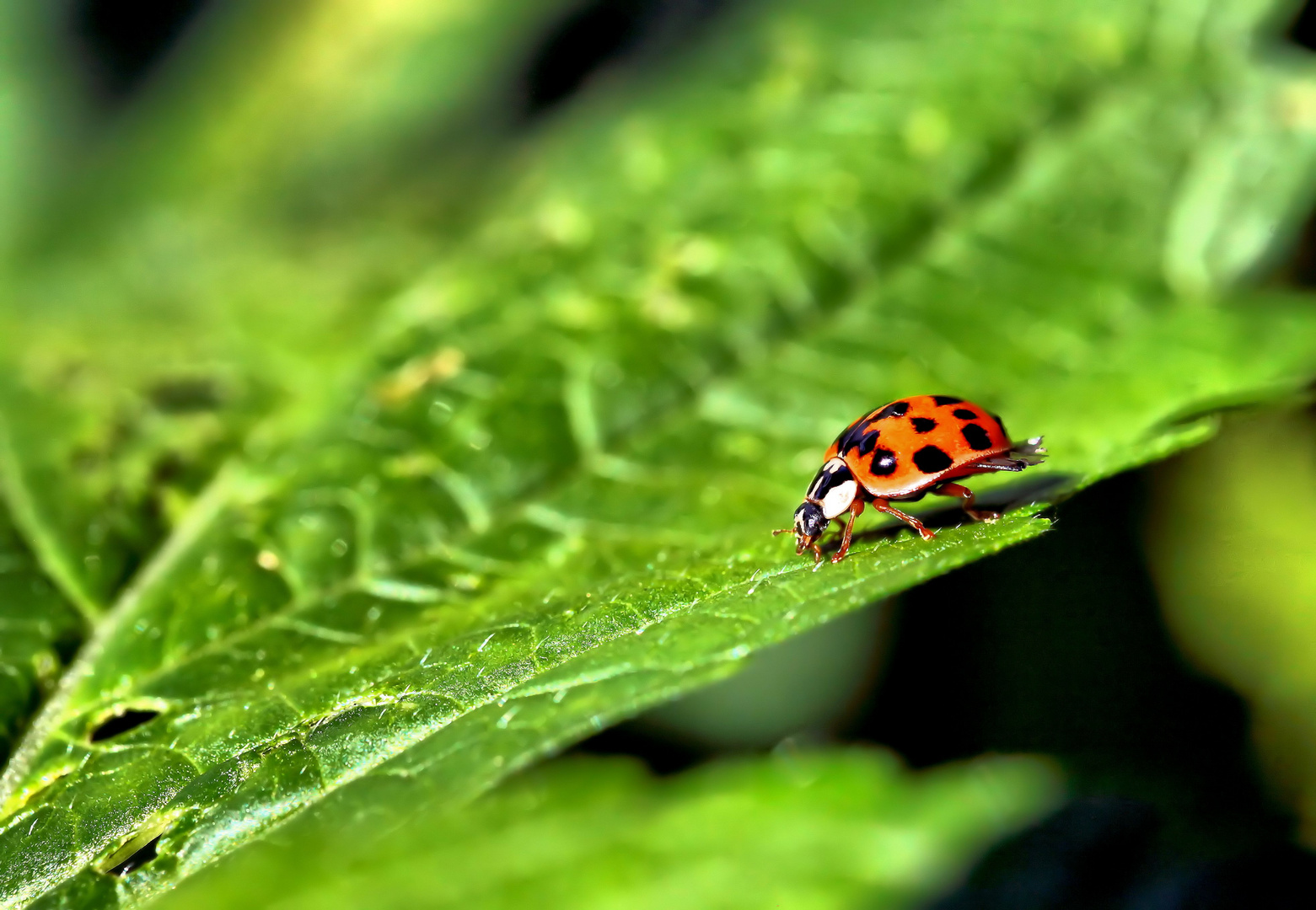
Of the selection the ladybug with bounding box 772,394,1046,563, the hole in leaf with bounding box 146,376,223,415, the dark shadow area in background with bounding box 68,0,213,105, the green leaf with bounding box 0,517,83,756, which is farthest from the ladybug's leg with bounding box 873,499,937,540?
the dark shadow area in background with bounding box 68,0,213,105

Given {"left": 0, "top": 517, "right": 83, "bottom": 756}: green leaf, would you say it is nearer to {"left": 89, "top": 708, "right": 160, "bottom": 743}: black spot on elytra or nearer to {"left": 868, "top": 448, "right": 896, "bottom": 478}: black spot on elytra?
{"left": 89, "top": 708, "right": 160, "bottom": 743}: black spot on elytra

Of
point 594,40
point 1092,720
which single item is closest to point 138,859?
point 1092,720

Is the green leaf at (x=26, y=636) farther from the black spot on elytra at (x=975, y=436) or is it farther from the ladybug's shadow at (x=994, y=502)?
the black spot on elytra at (x=975, y=436)

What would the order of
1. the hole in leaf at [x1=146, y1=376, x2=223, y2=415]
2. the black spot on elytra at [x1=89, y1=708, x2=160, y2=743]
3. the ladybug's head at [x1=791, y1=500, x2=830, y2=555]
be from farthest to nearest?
the hole in leaf at [x1=146, y1=376, x2=223, y2=415], the ladybug's head at [x1=791, y1=500, x2=830, y2=555], the black spot on elytra at [x1=89, y1=708, x2=160, y2=743]

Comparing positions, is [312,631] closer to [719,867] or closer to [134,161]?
[719,867]

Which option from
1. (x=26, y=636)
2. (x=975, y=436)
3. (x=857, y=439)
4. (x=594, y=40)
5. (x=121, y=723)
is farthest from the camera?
(x=594, y=40)

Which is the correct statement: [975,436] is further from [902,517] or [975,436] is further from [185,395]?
[185,395]

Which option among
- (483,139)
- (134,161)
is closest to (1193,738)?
(483,139)
